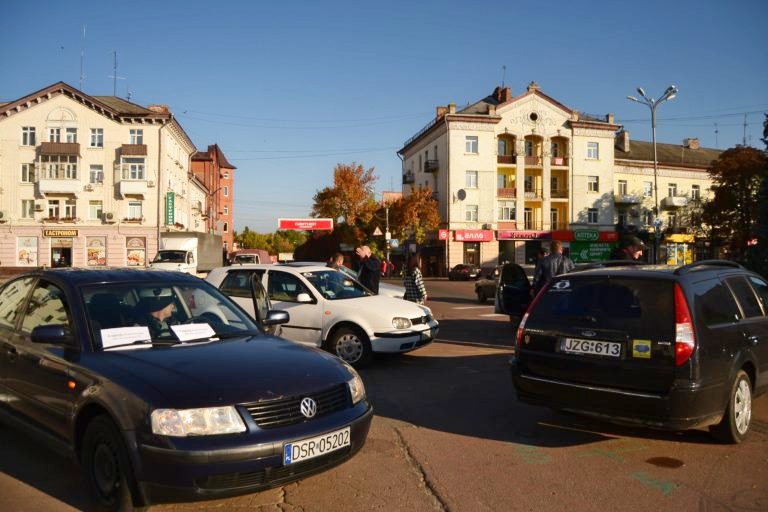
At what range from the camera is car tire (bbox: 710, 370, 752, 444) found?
4.95 meters

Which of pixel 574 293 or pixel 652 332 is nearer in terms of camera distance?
pixel 652 332

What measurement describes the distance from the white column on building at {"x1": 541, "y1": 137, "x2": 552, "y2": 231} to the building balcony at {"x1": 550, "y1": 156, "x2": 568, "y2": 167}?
1.08 ft

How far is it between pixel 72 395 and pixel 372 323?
16.8 feet

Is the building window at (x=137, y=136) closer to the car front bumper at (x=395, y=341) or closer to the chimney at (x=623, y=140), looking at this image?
the chimney at (x=623, y=140)

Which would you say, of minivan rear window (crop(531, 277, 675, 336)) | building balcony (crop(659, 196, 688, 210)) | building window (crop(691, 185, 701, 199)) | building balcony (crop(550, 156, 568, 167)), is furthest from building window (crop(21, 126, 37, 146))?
building window (crop(691, 185, 701, 199))

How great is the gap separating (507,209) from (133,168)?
104 feet

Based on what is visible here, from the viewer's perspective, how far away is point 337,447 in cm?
373

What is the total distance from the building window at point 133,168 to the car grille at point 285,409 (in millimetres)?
48452

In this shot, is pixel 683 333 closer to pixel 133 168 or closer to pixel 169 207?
pixel 169 207

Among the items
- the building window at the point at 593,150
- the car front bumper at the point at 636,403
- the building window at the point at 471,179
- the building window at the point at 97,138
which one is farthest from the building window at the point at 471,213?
the car front bumper at the point at 636,403

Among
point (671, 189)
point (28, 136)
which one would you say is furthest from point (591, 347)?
point (671, 189)

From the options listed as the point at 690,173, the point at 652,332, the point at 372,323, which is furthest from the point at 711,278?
the point at 690,173

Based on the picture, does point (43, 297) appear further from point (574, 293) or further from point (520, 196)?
point (520, 196)

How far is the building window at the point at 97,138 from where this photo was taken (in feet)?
156
